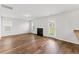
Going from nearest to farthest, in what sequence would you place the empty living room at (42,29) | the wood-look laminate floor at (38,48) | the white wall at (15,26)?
1. the wood-look laminate floor at (38,48)
2. the empty living room at (42,29)
3. the white wall at (15,26)

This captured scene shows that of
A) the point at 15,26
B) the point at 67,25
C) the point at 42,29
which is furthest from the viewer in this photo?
the point at 15,26

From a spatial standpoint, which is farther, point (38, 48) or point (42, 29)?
point (42, 29)

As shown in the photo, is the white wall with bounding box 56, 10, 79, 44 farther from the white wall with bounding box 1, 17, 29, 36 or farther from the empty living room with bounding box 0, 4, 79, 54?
the white wall with bounding box 1, 17, 29, 36

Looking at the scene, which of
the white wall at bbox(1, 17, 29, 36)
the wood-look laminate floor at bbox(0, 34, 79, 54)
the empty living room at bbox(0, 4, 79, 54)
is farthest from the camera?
the white wall at bbox(1, 17, 29, 36)

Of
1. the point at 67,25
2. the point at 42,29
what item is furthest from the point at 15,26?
the point at 67,25

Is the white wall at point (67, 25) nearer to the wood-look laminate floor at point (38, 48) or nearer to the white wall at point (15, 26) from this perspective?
the wood-look laminate floor at point (38, 48)

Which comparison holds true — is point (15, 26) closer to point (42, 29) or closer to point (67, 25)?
point (42, 29)

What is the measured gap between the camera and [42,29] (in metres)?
9.70

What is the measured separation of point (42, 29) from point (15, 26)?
3442mm

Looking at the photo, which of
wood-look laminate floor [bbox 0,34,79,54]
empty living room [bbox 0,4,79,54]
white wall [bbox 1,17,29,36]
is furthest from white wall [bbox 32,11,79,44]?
white wall [bbox 1,17,29,36]

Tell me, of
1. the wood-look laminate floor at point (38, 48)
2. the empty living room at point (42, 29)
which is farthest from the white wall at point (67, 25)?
the wood-look laminate floor at point (38, 48)

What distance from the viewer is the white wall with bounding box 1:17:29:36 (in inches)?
358

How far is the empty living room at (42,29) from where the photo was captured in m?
4.29
